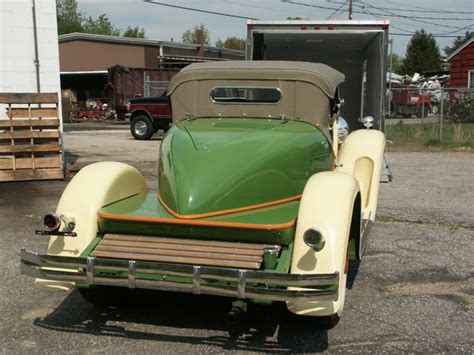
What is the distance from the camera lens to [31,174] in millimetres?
10000

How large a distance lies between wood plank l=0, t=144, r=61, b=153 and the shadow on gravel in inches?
228

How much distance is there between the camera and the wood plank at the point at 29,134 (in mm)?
9812

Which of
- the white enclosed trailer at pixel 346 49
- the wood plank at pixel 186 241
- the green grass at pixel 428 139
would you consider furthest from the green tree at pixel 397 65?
the wood plank at pixel 186 241

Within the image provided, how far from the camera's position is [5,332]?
403 cm

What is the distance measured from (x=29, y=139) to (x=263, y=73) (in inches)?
248

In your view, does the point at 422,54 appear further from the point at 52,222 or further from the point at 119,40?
the point at 52,222

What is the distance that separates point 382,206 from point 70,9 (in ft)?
236

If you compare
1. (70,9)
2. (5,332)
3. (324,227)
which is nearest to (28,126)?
(5,332)

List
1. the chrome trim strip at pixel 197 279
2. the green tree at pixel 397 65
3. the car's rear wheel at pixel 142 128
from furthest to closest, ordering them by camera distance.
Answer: the green tree at pixel 397 65 → the car's rear wheel at pixel 142 128 → the chrome trim strip at pixel 197 279

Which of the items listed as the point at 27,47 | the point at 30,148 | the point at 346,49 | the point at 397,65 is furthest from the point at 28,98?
the point at 397,65

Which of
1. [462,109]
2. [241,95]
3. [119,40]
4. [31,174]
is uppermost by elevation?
[119,40]

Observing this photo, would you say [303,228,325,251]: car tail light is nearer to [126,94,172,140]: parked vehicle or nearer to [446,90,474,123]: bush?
[126,94,172,140]: parked vehicle

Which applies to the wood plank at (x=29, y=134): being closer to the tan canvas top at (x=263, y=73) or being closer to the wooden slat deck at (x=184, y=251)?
the tan canvas top at (x=263, y=73)

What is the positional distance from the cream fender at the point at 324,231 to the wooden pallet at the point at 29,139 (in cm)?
720
